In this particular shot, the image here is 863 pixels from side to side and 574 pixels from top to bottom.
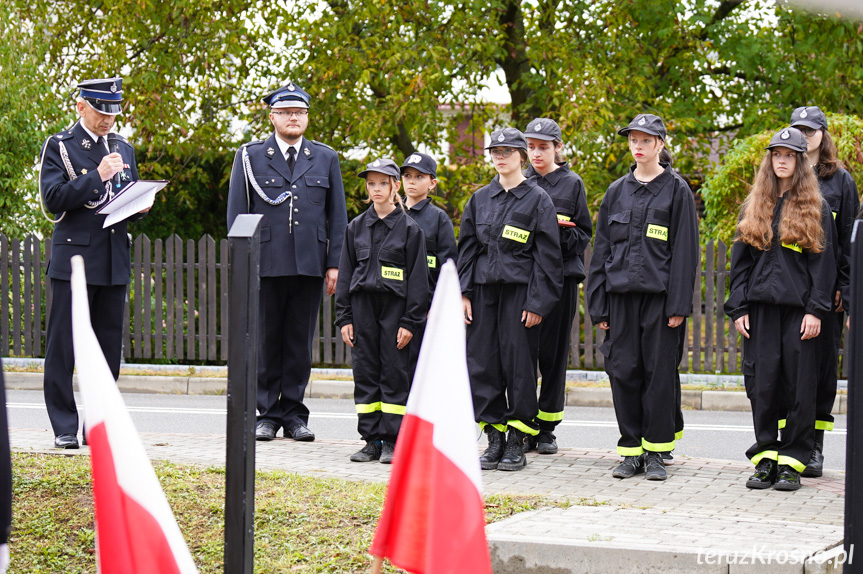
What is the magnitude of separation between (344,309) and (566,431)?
276 centimetres

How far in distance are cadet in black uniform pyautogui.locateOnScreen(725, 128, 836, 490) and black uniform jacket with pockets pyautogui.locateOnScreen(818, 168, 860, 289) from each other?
23cm

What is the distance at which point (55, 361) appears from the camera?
265 inches

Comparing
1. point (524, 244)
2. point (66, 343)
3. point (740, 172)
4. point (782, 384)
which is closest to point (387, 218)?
point (524, 244)

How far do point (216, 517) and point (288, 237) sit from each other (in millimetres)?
2533

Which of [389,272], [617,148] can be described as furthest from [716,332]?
[389,272]

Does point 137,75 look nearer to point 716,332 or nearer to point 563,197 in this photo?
point 716,332

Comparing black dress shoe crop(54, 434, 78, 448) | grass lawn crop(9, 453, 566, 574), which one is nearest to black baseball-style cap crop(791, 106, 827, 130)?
grass lawn crop(9, 453, 566, 574)

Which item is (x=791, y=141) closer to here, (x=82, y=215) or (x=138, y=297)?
(x=82, y=215)

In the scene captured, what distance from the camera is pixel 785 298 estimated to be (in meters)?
6.00

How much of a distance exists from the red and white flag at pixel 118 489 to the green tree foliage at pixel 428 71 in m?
10.9

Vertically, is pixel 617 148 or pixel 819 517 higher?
pixel 617 148

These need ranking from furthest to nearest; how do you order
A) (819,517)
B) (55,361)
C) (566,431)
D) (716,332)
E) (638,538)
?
(716,332) → (566,431) → (55,361) → (819,517) → (638,538)

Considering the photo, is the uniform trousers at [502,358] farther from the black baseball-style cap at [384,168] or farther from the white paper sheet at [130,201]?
the white paper sheet at [130,201]

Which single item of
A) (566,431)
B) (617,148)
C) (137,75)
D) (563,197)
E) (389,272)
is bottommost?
(566,431)
